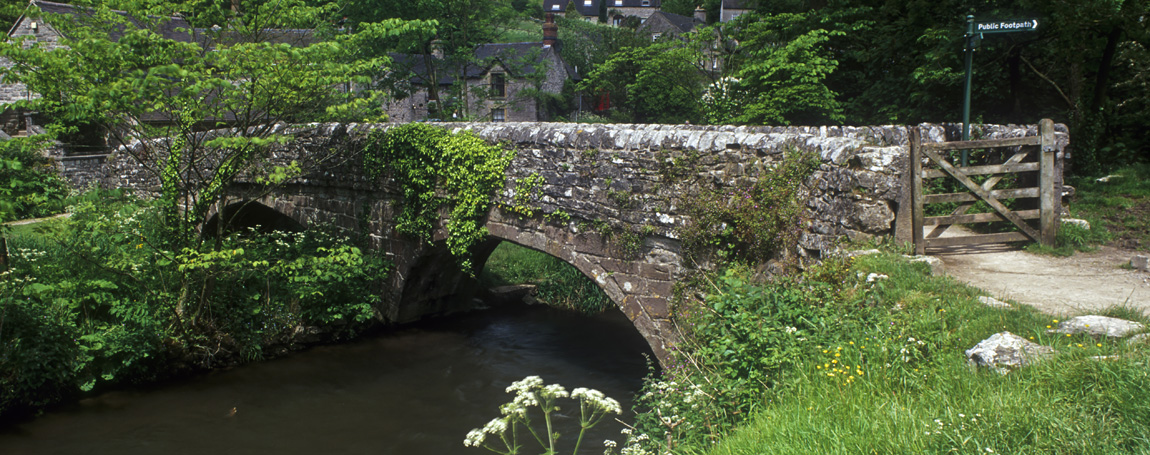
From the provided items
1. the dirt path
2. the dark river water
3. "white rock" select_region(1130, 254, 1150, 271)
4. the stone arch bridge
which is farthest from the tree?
"white rock" select_region(1130, 254, 1150, 271)

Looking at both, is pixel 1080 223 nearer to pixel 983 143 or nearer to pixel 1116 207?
pixel 983 143

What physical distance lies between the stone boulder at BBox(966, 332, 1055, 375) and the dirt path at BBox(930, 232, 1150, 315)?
101 cm

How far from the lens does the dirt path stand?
501 centimetres

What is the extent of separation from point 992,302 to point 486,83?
32.1m

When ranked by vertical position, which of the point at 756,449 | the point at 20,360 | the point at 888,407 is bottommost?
the point at 20,360

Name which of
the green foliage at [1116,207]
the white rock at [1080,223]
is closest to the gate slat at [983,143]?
the green foliage at [1116,207]

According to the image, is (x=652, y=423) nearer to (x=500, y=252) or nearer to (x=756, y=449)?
(x=756, y=449)

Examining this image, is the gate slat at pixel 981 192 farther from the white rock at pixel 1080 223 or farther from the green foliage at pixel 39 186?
the green foliage at pixel 39 186

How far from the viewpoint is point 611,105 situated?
116 feet

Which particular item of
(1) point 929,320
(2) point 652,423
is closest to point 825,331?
(1) point 929,320

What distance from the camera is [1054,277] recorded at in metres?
5.73

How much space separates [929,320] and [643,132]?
142 inches

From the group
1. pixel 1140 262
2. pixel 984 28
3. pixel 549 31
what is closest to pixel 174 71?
pixel 984 28

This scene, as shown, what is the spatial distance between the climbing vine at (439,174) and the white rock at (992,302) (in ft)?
17.8
